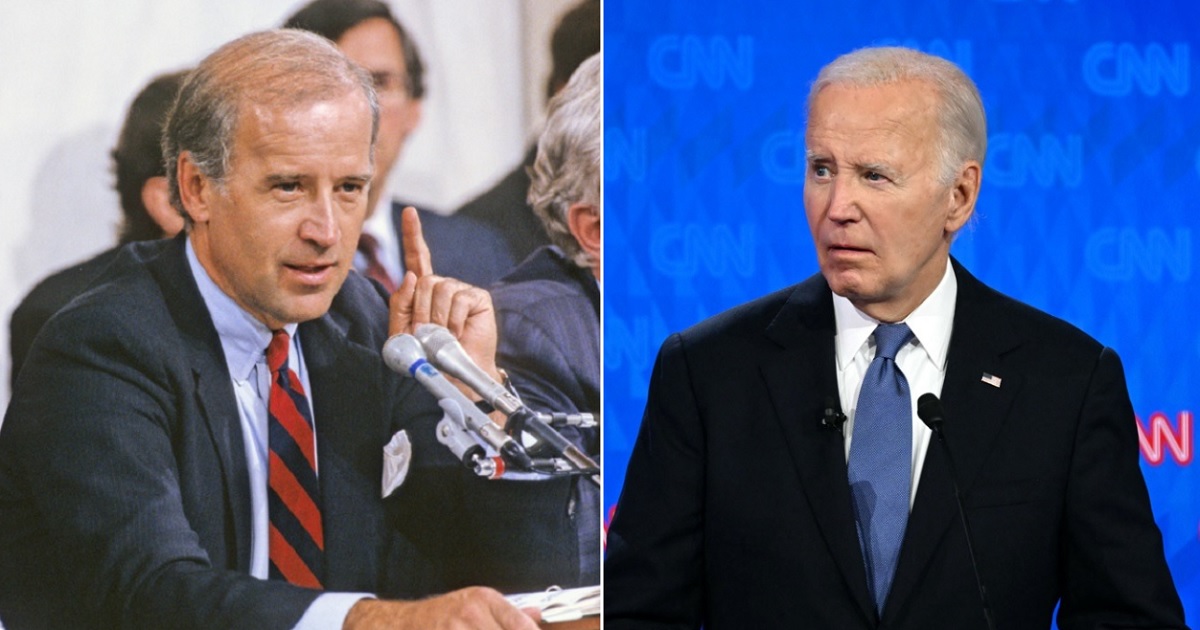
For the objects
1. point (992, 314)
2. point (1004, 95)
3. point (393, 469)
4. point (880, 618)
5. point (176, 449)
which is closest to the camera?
point (880, 618)

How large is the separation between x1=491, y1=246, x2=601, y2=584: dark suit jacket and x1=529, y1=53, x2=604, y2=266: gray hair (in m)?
A: 0.13

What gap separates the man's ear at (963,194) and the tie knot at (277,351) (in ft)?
4.77

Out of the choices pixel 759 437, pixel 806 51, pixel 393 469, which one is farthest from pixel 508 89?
pixel 759 437

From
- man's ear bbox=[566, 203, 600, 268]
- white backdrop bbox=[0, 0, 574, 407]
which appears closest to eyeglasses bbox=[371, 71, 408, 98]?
white backdrop bbox=[0, 0, 574, 407]

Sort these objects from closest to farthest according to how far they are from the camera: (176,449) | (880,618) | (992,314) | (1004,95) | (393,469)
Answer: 1. (880,618)
2. (992,314)
3. (176,449)
4. (393,469)
5. (1004,95)

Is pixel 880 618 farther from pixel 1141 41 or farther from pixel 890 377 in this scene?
pixel 1141 41

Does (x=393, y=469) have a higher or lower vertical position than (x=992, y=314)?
lower

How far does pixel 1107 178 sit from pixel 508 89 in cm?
139

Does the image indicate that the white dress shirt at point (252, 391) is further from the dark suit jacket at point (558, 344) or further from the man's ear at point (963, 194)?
the man's ear at point (963, 194)

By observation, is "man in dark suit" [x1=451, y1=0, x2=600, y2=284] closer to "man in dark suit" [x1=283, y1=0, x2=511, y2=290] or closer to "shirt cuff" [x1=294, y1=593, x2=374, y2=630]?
"man in dark suit" [x1=283, y1=0, x2=511, y2=290]

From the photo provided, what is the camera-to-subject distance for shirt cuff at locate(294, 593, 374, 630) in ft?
9.04

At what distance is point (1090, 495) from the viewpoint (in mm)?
1801

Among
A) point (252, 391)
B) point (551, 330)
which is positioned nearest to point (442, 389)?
point (551, 330)

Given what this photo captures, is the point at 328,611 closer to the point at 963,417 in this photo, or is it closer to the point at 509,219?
the point at 509,219
